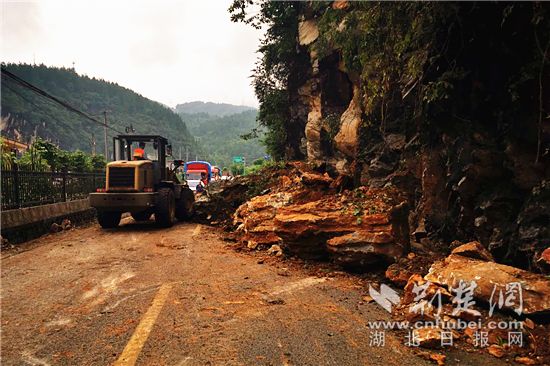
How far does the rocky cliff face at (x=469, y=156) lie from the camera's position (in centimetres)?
466

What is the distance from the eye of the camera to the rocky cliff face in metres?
4.66

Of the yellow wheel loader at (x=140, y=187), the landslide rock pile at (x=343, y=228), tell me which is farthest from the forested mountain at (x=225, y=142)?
the landslide rock pile at (x=343, y=228)

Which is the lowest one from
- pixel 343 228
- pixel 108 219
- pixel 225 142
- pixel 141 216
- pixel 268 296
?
pixel 268 296

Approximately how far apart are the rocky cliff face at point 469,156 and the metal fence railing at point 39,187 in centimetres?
819

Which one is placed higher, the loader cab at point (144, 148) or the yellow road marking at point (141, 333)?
the loader cab at point (144, 148)

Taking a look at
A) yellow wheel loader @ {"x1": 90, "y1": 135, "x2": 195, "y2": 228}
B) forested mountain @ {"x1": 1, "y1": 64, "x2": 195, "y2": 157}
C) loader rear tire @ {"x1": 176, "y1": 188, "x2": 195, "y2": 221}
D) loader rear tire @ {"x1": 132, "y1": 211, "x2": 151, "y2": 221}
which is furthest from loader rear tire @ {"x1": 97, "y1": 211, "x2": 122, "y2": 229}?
forested mountain @ {"x1": 1, "y1": 64, "x2": 195, "y2": 157}

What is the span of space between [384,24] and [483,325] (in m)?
5.68

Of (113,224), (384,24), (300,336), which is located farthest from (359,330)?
(113,224)

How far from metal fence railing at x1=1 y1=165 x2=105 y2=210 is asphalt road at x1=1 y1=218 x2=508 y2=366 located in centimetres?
274

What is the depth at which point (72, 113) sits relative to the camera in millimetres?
100375

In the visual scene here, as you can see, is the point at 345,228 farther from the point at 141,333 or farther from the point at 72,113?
the point at 72,113

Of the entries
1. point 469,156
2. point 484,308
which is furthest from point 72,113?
point 484,308

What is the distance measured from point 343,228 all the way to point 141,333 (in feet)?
11.9

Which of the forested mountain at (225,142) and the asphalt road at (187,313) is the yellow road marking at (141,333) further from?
the forested mountain at (225,142)
